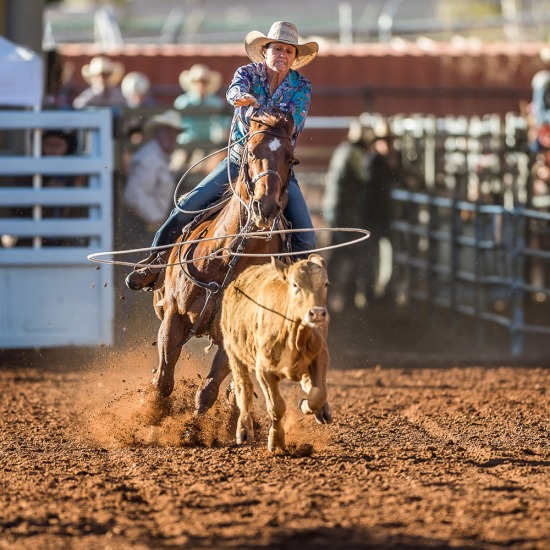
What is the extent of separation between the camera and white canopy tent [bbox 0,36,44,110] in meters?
12.2

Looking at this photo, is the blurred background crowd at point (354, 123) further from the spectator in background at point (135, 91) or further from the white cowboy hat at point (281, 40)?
the white cowboy hat at point (281, 40)

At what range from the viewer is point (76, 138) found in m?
13.4

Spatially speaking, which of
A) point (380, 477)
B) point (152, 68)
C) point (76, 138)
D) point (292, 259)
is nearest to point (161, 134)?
point (76, 138)

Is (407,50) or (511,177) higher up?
(407,50)

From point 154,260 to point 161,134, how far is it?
5596 mm

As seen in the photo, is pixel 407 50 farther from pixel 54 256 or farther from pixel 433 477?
pixel 433 477

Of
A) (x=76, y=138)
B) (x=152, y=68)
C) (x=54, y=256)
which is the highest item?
(x=152, y=68)

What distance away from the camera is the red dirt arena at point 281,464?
5199 mm

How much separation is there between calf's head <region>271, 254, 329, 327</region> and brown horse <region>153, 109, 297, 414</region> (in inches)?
22.8

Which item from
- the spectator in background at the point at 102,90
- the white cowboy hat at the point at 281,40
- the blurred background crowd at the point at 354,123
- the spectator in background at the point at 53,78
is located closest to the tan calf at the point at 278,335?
the blurred background crowd at the point at 354,123

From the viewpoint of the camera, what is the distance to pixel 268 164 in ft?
22.9

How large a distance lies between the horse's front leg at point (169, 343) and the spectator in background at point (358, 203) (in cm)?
726

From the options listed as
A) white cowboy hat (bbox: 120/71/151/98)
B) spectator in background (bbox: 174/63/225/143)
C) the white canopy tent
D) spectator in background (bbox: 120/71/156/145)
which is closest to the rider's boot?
the white canopy tent

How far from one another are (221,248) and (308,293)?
1363mm
